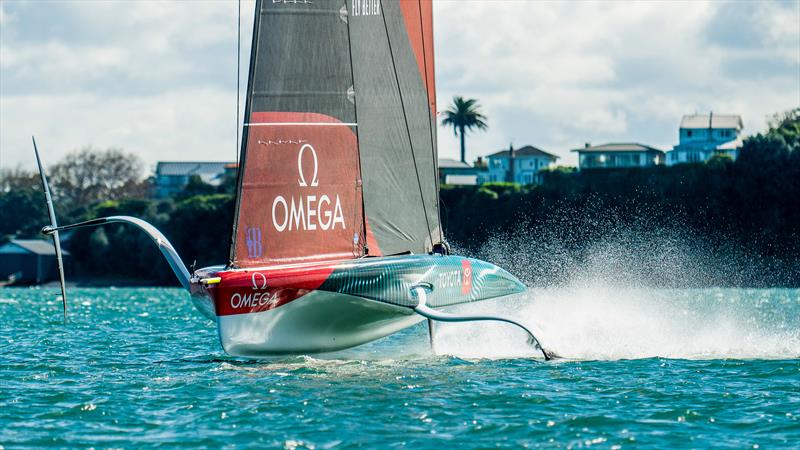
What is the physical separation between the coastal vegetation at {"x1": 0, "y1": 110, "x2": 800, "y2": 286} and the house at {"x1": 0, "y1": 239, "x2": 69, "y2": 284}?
447cm

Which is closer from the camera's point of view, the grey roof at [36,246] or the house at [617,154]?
the grey roof at [36,246]

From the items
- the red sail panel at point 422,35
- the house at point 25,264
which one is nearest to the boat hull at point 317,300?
the red sail panel at point 422,35

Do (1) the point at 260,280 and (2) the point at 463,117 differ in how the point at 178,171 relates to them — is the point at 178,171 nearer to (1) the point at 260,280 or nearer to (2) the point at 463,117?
(2) the point at 463,117

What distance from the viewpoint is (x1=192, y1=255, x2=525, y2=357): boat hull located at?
19641 millimetres

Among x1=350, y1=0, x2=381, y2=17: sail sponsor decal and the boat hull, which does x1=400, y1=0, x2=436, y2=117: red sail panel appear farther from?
the boat hull

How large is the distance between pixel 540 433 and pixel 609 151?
11134 cm

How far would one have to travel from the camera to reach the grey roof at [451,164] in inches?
5148

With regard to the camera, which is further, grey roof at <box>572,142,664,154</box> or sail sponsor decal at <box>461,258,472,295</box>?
grey roof at <box>572,142,664,154</box>

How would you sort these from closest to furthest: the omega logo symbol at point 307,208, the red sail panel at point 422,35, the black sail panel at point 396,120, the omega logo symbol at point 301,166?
1. the omega logo symbol at point 307,208
2. the omega logo symbol at point 301,166
3. the black sail panel at point 396,120
4. the red sail panel at point 422,35

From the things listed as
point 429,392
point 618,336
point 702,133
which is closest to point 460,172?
point 702,133

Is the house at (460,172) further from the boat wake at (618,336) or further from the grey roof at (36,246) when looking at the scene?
the boat wake at (618,336)

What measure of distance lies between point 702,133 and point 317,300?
115 meters

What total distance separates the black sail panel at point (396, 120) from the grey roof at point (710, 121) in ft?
362

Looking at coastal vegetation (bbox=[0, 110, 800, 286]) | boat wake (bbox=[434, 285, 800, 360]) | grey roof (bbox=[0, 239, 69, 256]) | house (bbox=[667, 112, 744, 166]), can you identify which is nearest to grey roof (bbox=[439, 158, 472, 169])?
house (bbox=[667, 112, 744, 166])
